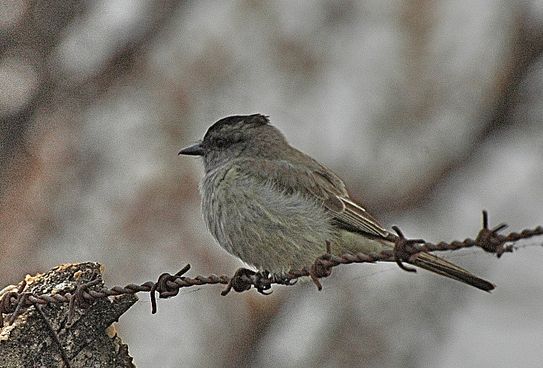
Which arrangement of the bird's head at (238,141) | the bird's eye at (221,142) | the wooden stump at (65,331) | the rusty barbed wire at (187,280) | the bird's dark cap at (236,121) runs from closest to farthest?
the rusty barbed wire at (187,280) → the wooden stump at (65,331) → the bird's head at (238,141) → the bird's eye at (221,142) → the bird's dark cap at (236,121)

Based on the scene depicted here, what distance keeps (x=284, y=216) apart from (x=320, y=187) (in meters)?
0.43


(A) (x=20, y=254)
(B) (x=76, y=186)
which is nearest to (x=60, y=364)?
(A) (x=20, y=254)

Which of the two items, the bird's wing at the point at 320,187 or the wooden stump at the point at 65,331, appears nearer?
the wooden stump at the point at 65,331

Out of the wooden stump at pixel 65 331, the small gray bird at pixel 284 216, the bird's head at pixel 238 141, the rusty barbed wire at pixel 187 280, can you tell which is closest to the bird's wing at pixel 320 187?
the small gray bird at pixel 284 216

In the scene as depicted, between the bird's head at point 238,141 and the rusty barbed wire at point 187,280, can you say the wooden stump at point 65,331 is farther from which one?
the bird's head at point 238,141

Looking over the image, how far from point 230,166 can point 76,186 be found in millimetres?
7435

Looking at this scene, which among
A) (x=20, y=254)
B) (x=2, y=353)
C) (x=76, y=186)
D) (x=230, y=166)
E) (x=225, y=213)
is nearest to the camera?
(x=2, y=353)

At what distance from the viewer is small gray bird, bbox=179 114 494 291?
675 centimetres

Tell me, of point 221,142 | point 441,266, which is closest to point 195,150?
point 221,142

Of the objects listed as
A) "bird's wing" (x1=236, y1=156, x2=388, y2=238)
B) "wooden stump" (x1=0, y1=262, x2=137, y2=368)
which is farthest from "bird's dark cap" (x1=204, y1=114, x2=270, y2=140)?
"wooden stump" (x1=0, y1=262, x2=137, y2=368)

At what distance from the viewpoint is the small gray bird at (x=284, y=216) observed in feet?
22.1

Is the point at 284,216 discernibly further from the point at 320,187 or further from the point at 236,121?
the point at 236,121

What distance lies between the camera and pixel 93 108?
1470cm

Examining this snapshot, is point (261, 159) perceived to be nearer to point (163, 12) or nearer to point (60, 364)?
point (60, 364)
